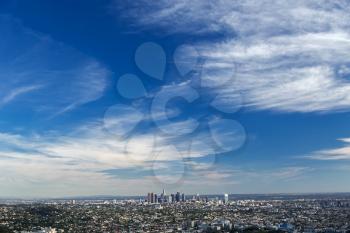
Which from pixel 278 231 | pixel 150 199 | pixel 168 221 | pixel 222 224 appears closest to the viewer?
pixel 278 231

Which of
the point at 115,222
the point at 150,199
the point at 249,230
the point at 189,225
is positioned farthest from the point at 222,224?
the point at 150,199

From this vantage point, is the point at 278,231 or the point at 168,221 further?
the point at 168,221

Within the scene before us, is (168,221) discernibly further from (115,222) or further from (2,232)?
(2,232)

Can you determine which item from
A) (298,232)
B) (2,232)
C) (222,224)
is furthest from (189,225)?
(2,232)

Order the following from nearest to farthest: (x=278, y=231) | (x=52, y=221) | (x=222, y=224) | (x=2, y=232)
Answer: (x=2, y=232), (x=278, y=231), (x=222, y=224), (x=52, y=221)

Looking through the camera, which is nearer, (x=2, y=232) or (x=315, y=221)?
(x=2, y=232)

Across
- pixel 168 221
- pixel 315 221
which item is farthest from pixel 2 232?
pixel 315 221

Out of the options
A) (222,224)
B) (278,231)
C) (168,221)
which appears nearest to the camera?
(278,231)

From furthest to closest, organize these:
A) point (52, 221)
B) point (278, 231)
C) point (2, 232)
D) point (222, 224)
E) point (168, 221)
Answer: point (168, 221), point (52, 221), point (222, 224), point (278, 231), point (2, 232)

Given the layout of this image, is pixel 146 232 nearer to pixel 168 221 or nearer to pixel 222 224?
pixel 222 224
